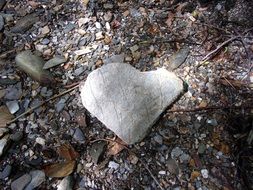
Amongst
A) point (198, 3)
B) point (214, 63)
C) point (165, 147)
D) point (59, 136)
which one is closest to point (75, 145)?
point (59, 136)

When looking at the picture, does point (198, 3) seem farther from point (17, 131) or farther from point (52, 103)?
point (17, 131)

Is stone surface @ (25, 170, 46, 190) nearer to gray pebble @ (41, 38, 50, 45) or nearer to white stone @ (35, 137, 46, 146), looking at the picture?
white stone @ (35, 137, 46, 146)

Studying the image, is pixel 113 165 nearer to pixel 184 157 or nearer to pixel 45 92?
pixel 184 157

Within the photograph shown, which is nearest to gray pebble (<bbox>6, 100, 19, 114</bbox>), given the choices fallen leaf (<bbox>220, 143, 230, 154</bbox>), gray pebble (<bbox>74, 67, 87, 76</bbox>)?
gray pebble (<bbox>74, 67, 87, 76</bbox>)

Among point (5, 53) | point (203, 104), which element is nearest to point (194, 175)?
point (203, 104)

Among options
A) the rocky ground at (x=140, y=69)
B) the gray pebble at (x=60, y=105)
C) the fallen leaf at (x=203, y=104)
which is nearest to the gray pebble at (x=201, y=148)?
the rocky ground at (x=140, y=69)

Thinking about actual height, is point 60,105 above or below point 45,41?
below

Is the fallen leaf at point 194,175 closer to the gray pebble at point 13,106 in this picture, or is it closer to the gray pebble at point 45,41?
the gray pebble at point 13,106

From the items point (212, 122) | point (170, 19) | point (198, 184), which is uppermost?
point (170, 19)
